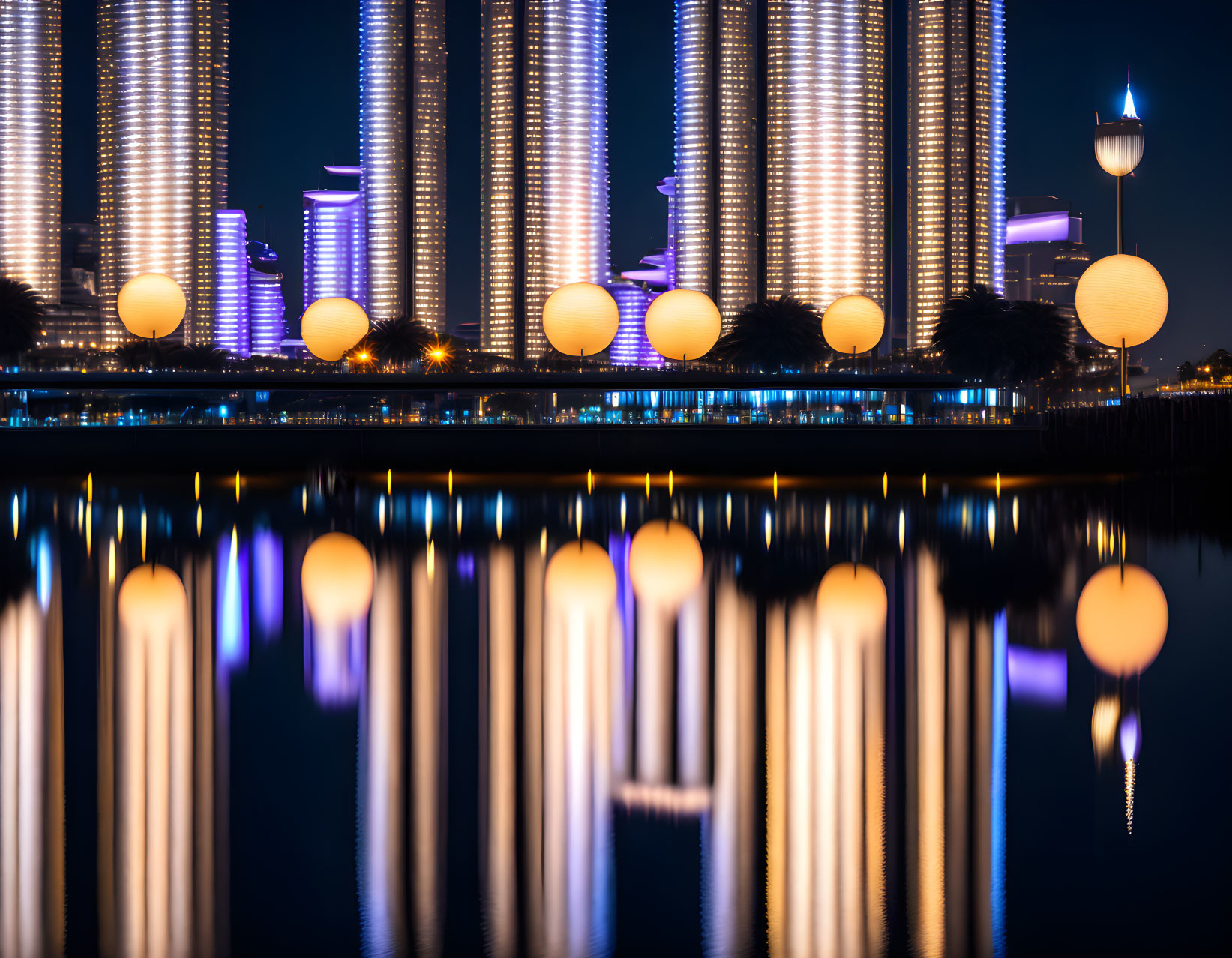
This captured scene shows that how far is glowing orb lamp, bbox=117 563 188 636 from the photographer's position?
12250 millimetres

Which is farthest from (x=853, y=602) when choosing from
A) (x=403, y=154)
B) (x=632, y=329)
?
(x=632, y=329)

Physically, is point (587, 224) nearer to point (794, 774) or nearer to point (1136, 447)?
point (1136, 447)

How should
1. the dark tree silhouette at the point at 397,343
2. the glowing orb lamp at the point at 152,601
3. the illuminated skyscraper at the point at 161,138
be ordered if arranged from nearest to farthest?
the glowing orb lamp at the point at 152,601, the dark tree silhouette at the point at 397,343, the illuminated skyscraper at the point at 161,138

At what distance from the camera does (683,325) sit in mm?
53000

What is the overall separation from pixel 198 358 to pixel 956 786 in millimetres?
70957

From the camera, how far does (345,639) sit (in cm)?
1160

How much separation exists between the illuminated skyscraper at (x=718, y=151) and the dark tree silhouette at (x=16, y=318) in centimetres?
4874

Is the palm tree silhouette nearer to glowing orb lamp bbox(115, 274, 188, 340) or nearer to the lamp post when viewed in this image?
the lamp post

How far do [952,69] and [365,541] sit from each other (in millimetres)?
88284

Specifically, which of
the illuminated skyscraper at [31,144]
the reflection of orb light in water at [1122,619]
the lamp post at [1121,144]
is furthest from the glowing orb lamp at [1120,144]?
the illuminated skyscraper at [31,144]

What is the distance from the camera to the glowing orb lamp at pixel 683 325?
53.0 m

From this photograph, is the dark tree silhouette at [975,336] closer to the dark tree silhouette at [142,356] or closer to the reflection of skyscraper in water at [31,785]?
the dark tree silhouette at [142,356]

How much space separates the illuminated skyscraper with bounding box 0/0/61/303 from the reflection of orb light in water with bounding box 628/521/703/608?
97862 millimetres

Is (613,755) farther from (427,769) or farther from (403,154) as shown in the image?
(403,154)
